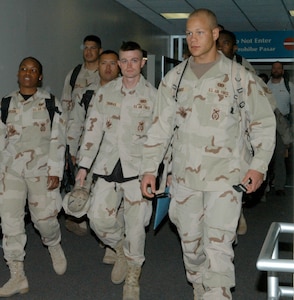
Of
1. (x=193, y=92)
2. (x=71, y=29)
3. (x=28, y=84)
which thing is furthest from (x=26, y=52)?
(x=193, y=92)

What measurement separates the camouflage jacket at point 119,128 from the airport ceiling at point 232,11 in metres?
6.98

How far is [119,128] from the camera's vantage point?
4414mm

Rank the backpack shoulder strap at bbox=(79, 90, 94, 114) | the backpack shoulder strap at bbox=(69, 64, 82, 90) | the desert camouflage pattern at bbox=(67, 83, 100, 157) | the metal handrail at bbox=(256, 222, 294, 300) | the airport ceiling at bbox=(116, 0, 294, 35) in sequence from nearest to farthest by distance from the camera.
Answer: the metal handrail at bbox=(256, 222, 294, 300)
the backpack shoulder strap at bbox=(79, 90, 94, 114)
the desert camouflage pattern at bbox=(67, 83, 100, 157)
the backpack shoulder strap at bbox=(69, 64, 82, 90)
the airport ceiling at bbox=(116, 0, 294, 35)

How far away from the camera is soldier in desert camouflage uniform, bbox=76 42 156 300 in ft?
14.4

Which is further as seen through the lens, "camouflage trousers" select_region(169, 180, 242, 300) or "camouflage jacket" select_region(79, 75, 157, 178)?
"camouflage jacket" select_region(79, 75, 157, 178)

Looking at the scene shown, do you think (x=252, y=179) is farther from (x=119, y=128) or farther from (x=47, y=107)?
(x=47, y=107)

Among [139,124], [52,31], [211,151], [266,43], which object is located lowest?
[211,151]

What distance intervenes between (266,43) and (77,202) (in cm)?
1152

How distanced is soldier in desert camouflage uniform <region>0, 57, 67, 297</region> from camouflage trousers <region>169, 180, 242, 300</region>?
1.11 m

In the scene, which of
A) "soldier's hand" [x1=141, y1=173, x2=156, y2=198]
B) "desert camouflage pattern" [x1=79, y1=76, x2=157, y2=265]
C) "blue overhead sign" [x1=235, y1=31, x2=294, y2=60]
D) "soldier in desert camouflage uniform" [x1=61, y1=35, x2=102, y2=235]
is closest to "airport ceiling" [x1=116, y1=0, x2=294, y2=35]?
"blue overhead sign" [x1=235, y1=31, x2=294, y2=60]

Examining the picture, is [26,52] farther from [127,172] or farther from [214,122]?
[214,122]

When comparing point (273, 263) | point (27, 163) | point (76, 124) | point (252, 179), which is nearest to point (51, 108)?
point (27, 163)

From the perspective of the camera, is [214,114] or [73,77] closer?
[214,114]

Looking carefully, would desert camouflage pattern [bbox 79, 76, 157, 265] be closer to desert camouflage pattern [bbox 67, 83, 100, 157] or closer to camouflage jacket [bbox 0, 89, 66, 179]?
camouflage jacket [bbox 0, 89, 66, 179]
